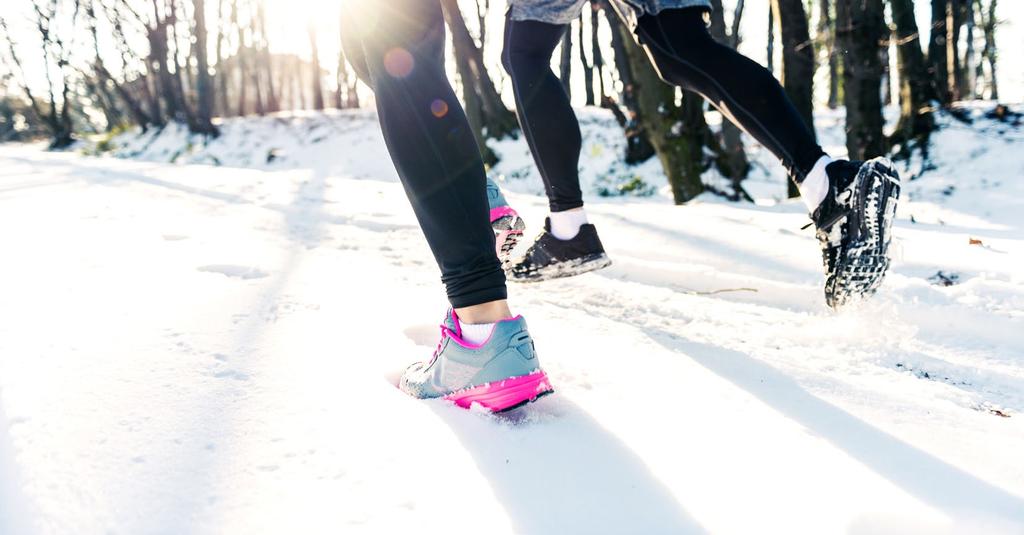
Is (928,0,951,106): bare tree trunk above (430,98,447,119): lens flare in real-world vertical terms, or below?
above

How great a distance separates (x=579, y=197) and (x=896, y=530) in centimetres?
103

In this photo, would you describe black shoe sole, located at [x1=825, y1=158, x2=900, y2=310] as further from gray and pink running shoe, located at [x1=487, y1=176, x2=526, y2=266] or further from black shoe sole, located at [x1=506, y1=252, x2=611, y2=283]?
gray and pink running shoe, located at [x1=487, y1=176, x2=526, y2=266]

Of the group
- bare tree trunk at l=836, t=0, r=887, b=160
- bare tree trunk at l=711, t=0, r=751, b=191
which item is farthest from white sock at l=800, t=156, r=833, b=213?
bare tree trunk at l=836, t=0, r=887, b=160

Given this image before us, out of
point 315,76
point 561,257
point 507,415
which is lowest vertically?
point 507,415

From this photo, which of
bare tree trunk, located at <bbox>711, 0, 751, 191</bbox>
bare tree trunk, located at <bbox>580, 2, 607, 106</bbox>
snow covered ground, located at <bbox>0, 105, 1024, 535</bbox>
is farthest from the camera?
bare tree trunk, located at <bbox>580, 2, 607, 106</bbox>

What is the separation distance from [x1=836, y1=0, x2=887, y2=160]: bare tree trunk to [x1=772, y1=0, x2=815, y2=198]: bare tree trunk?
281 millimetres

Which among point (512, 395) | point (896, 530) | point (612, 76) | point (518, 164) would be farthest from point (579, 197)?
point (612, 76)

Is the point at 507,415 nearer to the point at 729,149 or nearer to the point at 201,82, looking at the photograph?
the point at 729,149

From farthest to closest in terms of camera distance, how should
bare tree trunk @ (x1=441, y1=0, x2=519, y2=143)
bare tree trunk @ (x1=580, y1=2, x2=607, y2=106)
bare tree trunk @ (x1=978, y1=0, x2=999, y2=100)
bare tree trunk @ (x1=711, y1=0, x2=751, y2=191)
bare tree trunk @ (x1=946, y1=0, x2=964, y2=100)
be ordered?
1. bare tree trunk @ (x1=978, y1=0, x2=999, y2=100)
2. bare tree trunk @ (x1=580, y1=2, x2=607, y2=106)
3. bare tree trunk @ (x1=946, y1=0, x2=964, y2=100)
4. bare tree trunk @ (x1=441, y1=0, x2=519, y2=143)
5. bare tree trunk @ (x1=711, y1=0, x2=751, y2=191)

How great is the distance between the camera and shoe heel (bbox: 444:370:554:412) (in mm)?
937

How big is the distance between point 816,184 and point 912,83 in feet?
19.6

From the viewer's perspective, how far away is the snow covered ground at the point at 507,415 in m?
0.70

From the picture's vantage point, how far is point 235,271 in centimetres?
163

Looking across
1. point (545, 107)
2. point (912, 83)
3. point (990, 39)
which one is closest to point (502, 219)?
point (545, 107)
